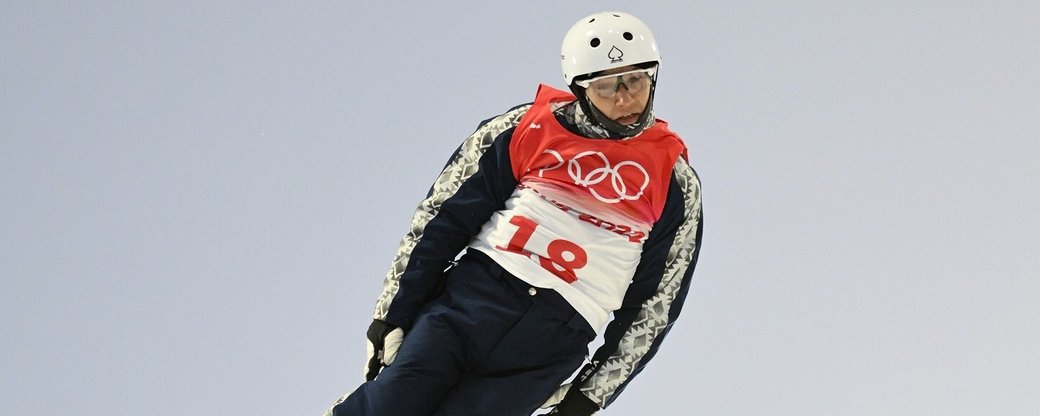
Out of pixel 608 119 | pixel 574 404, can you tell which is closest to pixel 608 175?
pixel 608 119

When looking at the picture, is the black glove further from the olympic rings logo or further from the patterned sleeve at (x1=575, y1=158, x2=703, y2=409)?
the olympic rings logo

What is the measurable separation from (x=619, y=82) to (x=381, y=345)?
26.4 inches

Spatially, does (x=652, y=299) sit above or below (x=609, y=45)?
below

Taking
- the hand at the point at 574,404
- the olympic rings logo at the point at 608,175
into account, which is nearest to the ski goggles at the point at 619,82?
the olympic rings logo at the point at 608,175

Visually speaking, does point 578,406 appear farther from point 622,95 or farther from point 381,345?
point 622,95

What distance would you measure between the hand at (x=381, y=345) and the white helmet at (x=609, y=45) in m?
0.59

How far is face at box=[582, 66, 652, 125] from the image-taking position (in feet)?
8.79

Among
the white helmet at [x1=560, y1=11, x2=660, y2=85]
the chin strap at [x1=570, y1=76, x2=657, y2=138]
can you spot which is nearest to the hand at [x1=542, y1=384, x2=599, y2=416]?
the chin strap at [x1=570, y1=76, x2=657, y2=138]

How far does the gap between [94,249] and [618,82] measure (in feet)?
6.77

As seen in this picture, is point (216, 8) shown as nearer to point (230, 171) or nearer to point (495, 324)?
point (230, 171)

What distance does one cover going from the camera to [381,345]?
9.12ft

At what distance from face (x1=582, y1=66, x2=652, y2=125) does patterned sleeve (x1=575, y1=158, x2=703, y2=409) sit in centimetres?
16

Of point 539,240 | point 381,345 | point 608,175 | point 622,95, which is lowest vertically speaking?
point 381,345

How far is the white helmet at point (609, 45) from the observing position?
2.66 metres
